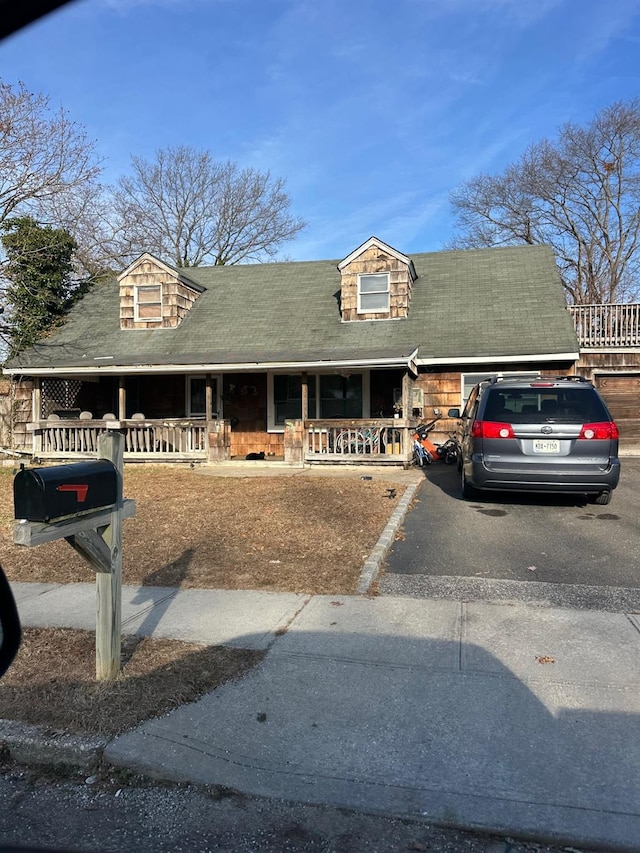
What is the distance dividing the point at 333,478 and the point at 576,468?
5.02 meters

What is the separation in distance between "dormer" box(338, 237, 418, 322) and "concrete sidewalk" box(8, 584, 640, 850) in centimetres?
1218

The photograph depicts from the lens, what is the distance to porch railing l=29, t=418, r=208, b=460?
1466 centimetres

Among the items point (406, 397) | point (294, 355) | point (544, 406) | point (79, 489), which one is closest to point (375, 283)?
point (294, 355)

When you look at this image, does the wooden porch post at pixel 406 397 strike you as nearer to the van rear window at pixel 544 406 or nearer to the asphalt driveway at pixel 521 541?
the asphalt driveway at pixel 521 541

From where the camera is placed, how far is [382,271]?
624 inches

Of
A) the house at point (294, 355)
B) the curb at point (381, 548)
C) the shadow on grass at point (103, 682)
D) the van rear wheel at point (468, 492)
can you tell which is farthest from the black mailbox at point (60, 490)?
the house at point (294, 355)

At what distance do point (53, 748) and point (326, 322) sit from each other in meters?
14.0

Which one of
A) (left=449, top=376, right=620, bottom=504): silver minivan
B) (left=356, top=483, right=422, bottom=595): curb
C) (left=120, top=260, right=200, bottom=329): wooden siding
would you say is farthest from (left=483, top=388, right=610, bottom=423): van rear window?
(left=120, top=260, right=200, bottom=329): wooden siding

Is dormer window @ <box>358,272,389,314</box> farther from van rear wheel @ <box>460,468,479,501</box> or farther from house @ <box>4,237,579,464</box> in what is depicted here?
van rear wheel @ <box>460,468,479,501</box>

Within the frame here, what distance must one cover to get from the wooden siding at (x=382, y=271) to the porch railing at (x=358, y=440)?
359 centimetres

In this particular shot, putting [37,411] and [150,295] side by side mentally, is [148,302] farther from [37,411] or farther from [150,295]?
[37,411]

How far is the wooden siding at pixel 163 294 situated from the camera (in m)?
17.1

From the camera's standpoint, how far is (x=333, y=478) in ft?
38.4

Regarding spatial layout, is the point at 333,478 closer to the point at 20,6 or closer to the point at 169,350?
→ the point at 169,350
